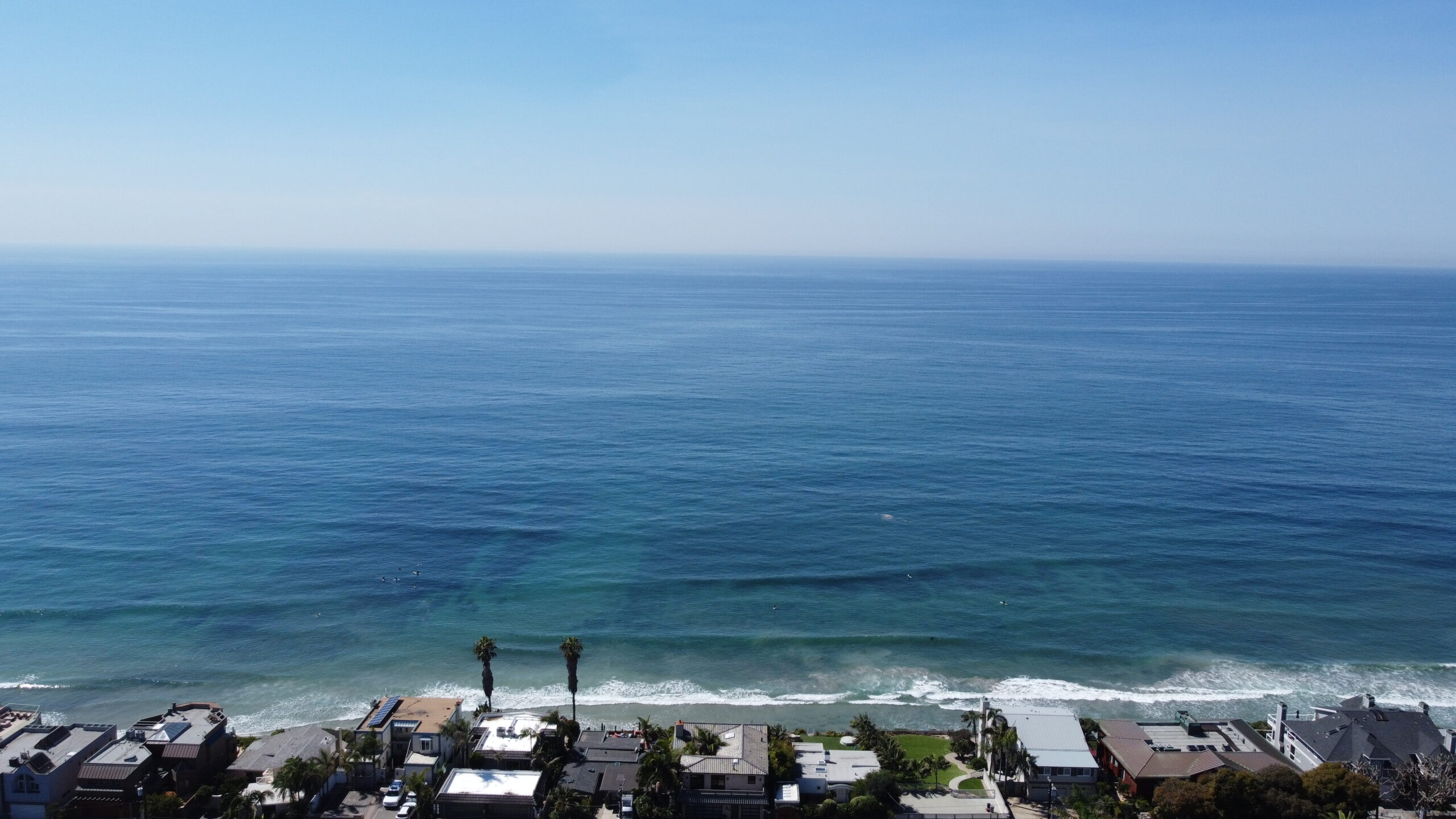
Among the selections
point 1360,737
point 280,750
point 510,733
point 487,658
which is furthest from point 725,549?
point 1360,737

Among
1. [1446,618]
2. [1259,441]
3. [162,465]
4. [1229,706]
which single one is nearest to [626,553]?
[1229,706]

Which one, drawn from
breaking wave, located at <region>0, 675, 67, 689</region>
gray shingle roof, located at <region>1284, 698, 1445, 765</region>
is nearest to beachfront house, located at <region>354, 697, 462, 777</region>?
breaking wave, located at <region>0, 675, 67, 689</region>

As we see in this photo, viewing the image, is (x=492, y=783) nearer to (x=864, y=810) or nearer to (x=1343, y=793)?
(x=864, y=810)

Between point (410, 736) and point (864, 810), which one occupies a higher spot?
point (410, 736)

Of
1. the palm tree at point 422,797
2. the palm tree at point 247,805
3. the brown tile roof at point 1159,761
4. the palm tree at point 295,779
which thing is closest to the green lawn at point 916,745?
the brown tile roof at point 1159,761

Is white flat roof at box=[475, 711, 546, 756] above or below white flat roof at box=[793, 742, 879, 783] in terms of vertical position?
above

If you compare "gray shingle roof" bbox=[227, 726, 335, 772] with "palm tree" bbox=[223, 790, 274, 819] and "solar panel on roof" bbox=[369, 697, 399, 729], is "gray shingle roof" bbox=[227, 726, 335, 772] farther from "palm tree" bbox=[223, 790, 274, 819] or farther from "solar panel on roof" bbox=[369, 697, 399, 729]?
"palm tree" bbox=[223, 790, 274, 819]
